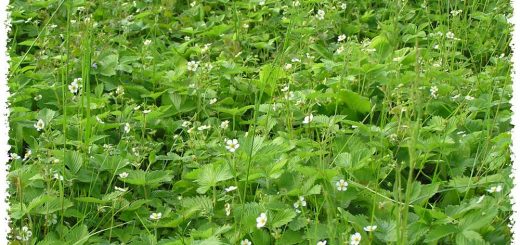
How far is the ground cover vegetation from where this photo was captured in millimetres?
2025

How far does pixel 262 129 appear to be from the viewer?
8.34 ft

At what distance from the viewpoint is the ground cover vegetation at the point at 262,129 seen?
→ 203 cm

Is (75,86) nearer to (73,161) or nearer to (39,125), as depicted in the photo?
(39,125)

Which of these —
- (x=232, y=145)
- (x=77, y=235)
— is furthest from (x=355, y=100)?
(x=77, y=235)

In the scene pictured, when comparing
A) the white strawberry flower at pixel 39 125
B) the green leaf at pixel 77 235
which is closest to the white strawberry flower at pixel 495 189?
the green leaf at pixel 77 235

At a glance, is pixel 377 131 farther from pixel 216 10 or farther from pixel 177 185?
pixel 216 10

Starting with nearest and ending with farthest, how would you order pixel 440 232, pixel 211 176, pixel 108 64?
pixel 440 232 < pixel 211 176 < pixel 108 64

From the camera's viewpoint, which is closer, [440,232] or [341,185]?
[440,232]

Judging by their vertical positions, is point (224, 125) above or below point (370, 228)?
below

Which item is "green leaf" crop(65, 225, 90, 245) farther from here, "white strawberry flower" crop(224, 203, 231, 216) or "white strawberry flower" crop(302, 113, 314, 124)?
"white strawberry flower" crop(302, 113, 314, 124)

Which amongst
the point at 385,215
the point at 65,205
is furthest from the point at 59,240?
the point at 385,215

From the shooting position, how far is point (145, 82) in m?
3.04

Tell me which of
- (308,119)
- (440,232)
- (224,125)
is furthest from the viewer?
(224,125)

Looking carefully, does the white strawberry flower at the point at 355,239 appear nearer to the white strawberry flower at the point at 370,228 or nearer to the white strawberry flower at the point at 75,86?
the white strawberry flower at the point at 370,228
